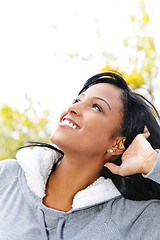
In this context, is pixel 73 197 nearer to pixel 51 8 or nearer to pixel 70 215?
pixel 70 215

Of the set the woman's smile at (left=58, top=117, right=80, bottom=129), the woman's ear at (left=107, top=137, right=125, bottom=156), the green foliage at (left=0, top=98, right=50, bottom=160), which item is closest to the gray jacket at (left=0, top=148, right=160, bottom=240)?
the woman's ear at (left=107, top=137, right=125, bottom=156)

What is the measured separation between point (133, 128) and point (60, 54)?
3.85 metres

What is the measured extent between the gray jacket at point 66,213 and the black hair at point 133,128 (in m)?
0.04

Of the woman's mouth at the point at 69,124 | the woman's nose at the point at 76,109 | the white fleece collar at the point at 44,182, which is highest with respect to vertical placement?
the woman's nose at the point at 76,109

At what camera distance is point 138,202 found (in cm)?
132

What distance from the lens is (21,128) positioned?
4.88 m

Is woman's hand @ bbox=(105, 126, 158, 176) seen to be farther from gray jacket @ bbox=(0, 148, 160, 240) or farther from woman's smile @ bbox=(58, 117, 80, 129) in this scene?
woman's smile @ bbox=(58, 117, 80, 129)

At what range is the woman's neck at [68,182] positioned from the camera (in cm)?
133

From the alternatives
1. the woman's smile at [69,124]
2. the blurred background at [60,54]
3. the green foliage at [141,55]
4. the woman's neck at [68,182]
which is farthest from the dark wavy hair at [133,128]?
the green foliage at [141,55]

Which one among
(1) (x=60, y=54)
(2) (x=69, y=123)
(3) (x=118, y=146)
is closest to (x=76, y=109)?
(2) (x=69, y=123)

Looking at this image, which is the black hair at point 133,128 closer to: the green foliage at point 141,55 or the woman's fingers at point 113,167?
the woman's fingers at point 113,167

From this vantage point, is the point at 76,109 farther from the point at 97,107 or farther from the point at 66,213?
the point at 66,213

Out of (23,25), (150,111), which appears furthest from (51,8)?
(150,111)

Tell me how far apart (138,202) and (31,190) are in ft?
1.67
